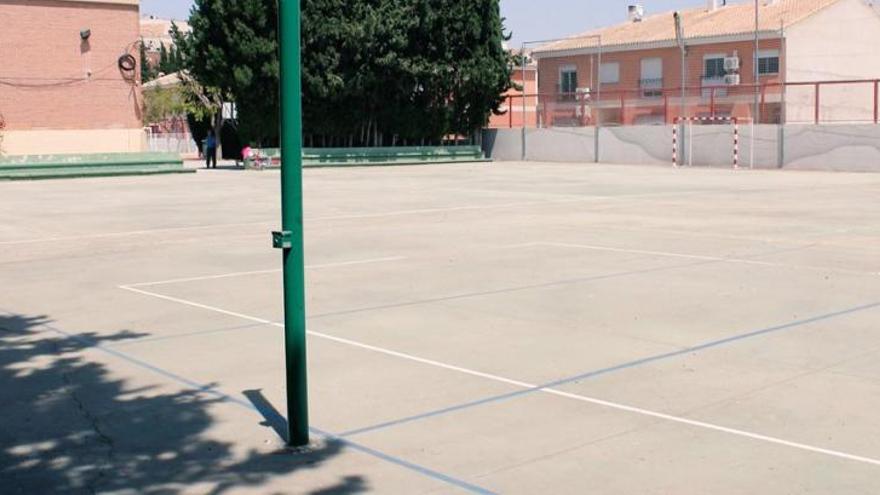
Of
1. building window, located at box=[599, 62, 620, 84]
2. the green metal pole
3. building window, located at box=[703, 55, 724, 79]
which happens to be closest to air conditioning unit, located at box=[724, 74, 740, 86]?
building window, located at box=[703, 55, 724, 79]

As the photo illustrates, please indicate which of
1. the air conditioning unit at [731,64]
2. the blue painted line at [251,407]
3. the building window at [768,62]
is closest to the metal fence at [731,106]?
the air conditioning unit at [731,64]

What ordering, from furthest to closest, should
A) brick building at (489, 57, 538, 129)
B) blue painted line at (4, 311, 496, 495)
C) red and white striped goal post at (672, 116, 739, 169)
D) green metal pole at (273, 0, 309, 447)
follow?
1. brick building at (489, 57, 538, 129)
2. red and white striped goal post at (672, 116, 739, 169)
3. green metal pole at (273, 0, 309, 447)
4. blue painted line at (4, 311, 496, 495)

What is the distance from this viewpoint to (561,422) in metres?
7.12

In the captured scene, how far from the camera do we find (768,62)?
193 feet

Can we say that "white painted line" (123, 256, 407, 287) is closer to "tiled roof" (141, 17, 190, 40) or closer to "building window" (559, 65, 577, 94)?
"building window" (559, 65, 577, 94)

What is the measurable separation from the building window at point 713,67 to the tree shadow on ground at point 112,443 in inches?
2164

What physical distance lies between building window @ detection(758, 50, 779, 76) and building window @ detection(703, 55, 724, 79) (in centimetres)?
196

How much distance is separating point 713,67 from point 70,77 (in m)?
33.4

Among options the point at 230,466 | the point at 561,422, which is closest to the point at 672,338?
the point at 561,422

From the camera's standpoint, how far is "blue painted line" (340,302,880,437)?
718cm

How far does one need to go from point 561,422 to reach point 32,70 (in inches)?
1562

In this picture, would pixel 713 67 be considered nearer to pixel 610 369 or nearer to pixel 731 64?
pixel 731 64

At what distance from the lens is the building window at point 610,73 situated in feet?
216

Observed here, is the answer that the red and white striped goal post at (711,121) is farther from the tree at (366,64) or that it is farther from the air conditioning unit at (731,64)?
the tree at (366,64)
